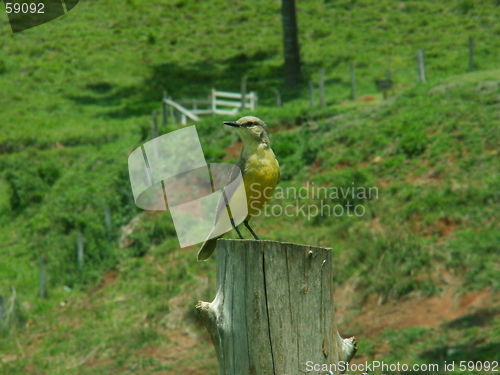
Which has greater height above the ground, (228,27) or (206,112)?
(228,27)

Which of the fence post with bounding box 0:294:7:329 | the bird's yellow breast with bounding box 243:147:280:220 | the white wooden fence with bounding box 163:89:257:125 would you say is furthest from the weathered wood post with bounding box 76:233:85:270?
the bird's yellow breast with bounding box 243:147:280:220

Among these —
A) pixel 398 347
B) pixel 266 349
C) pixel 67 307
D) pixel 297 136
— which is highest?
pixel 266 349

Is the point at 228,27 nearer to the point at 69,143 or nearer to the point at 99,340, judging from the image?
the point at 69,143

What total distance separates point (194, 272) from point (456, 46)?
17.8 meters

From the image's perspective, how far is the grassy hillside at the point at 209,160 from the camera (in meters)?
12.1

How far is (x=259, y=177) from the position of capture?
496 centimetres

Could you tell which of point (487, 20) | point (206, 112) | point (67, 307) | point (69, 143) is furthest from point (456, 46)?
point (67, 307)

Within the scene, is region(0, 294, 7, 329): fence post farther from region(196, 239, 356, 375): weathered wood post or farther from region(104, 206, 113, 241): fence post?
region(196, 239, 356, 375): weathered wood post

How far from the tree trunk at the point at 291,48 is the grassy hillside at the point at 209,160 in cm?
92

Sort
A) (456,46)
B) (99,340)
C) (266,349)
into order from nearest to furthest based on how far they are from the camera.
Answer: (266,349), (99,340), (456,46)

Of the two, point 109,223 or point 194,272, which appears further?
point 109,223

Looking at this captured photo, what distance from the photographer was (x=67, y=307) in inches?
580

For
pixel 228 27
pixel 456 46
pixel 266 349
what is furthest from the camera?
pixel 228 27

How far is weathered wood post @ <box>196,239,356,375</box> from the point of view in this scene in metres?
3.39
